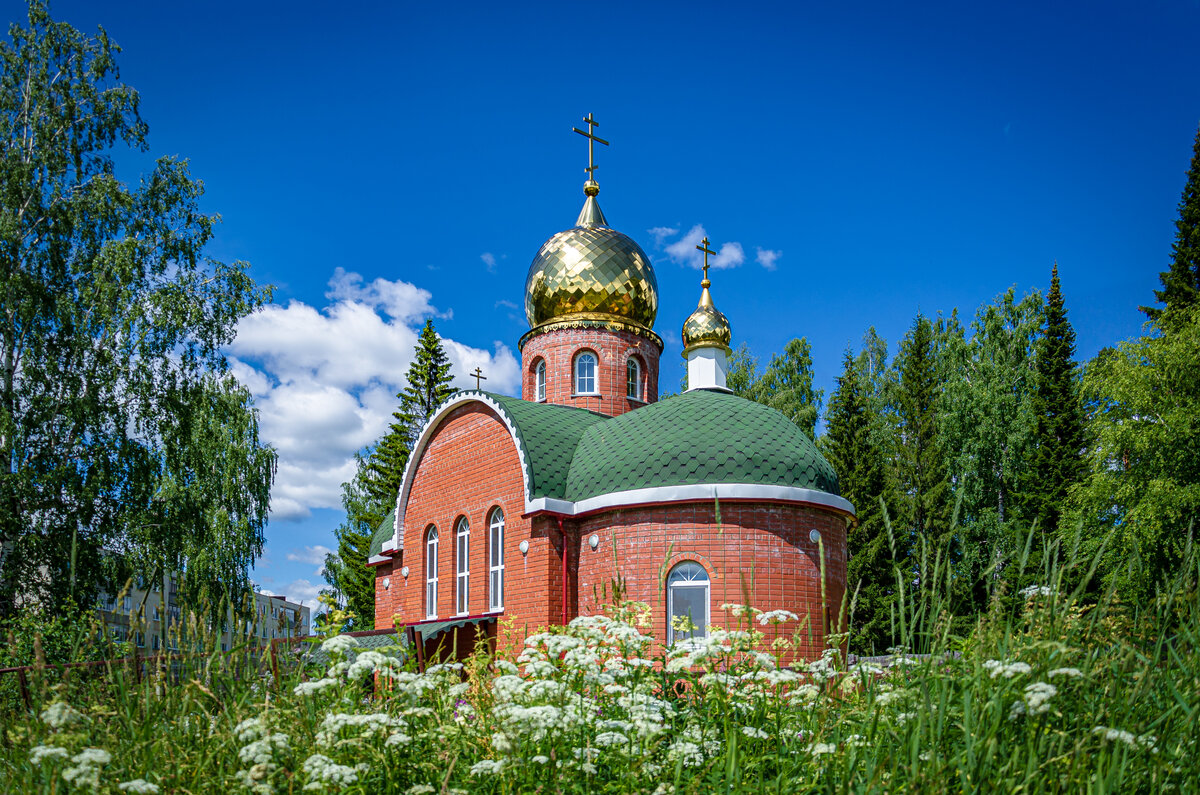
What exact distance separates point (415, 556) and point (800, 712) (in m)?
12.9

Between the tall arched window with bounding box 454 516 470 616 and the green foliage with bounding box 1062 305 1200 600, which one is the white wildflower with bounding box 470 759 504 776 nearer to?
the tall arched window with bounding box 454 516 470 616

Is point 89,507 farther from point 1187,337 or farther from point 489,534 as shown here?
point 1187,337

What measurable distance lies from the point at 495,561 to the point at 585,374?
5362 mm

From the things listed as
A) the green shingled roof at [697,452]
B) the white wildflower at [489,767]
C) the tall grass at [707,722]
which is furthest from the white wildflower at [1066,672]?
the green shingled roof at [697,452]

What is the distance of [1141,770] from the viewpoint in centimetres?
326

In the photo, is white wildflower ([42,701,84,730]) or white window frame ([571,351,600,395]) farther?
white window frame ([571,351,600,395])

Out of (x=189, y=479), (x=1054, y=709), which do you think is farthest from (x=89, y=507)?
(x=1054, y=709)

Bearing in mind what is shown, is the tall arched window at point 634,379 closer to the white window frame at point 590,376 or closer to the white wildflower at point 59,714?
the white window frame at point 590,376

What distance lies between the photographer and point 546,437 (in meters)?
14.2

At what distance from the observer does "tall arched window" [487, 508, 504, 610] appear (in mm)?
14008

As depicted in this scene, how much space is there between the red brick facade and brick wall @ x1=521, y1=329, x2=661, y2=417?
3.23 metres

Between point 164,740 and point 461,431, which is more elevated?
point 461,431

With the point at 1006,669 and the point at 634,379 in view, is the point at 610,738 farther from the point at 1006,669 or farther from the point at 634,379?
the point at 634,379

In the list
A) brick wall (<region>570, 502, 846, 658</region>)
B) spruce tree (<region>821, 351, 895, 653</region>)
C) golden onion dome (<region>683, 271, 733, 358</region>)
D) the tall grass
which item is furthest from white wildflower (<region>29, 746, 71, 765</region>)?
spruce tree (<region>821, 351, 895, 653</region>)
